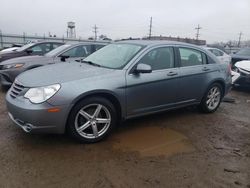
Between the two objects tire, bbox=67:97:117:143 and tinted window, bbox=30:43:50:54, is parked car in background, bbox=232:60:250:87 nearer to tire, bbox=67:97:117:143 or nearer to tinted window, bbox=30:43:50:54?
tire, bbox=67:97:117:143

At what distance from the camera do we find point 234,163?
139 inches

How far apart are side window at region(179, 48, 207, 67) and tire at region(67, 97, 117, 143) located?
1.91 metres

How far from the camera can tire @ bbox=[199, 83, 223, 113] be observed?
554cm

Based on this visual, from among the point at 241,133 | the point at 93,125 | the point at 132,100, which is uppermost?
the point at 132,100

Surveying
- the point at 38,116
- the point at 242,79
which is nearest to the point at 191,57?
the point at 38,116

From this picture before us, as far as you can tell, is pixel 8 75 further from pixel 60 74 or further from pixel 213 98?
pixel 213 98

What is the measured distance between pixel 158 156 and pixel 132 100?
104cm

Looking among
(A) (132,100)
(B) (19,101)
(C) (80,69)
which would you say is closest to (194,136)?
(A) (132,100)

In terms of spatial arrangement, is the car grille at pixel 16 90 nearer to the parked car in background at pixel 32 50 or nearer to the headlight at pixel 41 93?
the headlight at pixel 41 93

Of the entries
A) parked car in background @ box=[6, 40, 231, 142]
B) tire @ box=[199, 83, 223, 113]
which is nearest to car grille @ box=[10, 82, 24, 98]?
parked car in background @ box=[6, 40, 231, 142]

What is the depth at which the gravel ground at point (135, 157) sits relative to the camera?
298 centimetres

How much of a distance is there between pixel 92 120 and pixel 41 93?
85cm

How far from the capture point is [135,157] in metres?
3.52

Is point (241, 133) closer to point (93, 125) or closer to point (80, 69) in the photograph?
point (93, 125)
